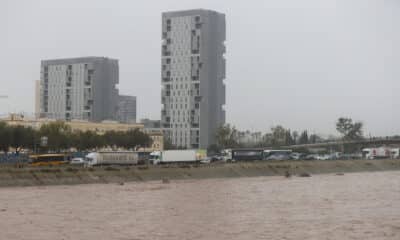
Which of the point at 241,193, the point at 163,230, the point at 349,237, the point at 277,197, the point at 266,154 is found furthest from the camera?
the point at 266,154

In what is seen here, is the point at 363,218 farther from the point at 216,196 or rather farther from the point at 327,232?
the point at 216,196

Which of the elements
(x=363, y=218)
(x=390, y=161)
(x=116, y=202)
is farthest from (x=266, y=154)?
(x=363, y=218)

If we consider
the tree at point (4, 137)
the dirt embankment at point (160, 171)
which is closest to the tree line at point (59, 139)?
the tree at point (4, 137)

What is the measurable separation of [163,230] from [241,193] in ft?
92.1

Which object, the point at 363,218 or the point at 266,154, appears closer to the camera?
the point at 363,218

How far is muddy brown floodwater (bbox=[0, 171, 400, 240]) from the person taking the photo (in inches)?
1390

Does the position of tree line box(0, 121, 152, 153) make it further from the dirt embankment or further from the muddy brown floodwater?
the muddy brown floodwater

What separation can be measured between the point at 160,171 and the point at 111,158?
13.2 m

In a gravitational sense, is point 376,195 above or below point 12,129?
below

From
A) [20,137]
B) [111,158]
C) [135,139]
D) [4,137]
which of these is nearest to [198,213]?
[111,158]

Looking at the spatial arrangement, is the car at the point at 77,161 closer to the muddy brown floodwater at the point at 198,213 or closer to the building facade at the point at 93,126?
the muddy brown floodwater at the point at 198,213

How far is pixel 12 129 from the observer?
396 ft

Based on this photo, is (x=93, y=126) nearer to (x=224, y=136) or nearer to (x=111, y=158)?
(x=224, y=136)

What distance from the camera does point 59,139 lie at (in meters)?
131
